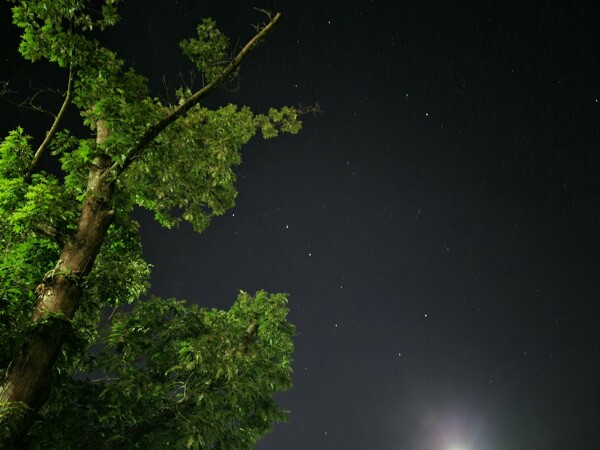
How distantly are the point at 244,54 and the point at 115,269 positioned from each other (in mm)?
4317

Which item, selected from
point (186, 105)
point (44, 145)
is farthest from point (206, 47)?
point (44, 145)

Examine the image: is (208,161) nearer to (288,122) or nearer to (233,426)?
(288,122)

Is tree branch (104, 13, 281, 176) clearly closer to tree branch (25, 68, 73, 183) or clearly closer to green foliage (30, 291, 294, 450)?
tree branch (25, 68, 73, 183)

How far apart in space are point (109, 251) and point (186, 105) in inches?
148

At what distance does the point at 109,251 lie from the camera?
340 inches

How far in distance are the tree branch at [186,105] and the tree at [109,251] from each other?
0.02 meters

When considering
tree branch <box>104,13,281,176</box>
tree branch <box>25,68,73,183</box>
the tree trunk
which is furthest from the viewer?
tree branch <box>25,68,73,183</box>

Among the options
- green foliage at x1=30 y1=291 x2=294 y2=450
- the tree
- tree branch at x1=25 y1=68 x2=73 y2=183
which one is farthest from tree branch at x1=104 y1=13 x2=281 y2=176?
green foliage at x1=30 y1=291 x2=294 y2=450

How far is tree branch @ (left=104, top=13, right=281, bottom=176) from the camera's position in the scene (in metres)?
6.61

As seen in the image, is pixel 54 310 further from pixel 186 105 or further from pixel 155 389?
pixel 186 105

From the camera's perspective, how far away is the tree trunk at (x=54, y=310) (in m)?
5.34

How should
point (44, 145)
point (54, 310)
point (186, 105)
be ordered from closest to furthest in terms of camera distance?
point (54, 310), point (186, 105), point (44, 145)

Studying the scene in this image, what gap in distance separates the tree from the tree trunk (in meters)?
0.02

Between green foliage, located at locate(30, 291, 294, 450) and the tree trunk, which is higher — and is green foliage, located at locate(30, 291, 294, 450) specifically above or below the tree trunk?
below
